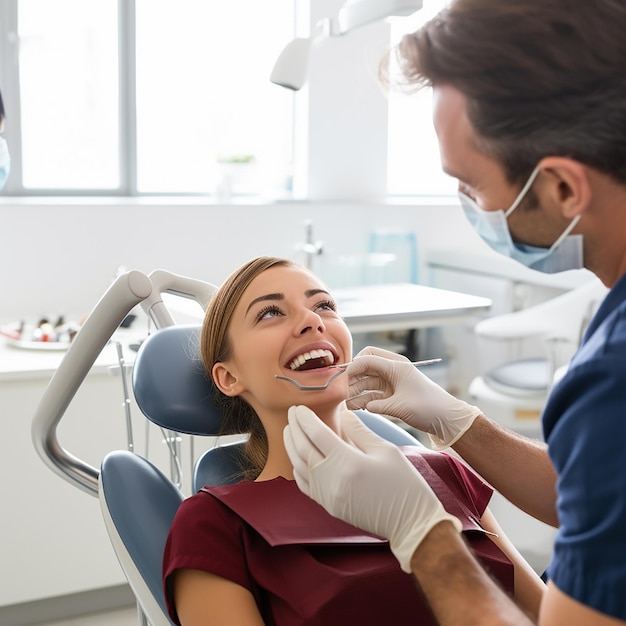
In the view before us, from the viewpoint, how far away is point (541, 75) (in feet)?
3.07

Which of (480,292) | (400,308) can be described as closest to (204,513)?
(400,308)

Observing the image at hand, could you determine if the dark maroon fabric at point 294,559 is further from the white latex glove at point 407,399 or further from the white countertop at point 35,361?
the white countertop at point 35,361

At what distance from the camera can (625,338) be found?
34.9 inches

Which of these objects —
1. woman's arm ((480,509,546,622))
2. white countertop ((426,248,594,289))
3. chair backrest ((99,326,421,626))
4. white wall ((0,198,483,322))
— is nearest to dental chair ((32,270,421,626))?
chair backrest ((99,326,421,626))

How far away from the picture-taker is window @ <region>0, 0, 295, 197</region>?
3.32 m

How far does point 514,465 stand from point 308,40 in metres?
1.26

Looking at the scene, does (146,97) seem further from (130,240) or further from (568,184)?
(568,184)

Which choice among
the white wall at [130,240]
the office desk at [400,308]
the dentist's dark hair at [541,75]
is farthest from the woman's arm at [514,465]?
the white wall at [130,240]

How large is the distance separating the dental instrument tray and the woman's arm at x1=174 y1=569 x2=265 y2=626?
1441 mm

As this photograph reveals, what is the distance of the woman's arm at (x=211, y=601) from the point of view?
119 cm

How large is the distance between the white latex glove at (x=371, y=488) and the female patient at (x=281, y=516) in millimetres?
135

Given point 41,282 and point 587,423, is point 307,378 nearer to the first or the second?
point 587,423

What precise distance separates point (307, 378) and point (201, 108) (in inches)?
98.5

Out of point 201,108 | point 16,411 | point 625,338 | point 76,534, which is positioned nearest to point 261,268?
point 625,338
